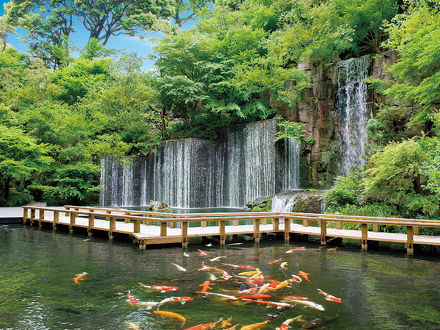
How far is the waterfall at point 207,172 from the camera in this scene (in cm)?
2098

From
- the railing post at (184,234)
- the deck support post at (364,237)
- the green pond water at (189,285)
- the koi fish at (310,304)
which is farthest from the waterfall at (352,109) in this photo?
the koi fish at (310,304)

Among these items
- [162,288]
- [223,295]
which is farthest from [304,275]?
[162,288]

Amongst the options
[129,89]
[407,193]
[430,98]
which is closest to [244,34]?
[129,89]

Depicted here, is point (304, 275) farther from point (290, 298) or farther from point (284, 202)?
point (284, 202)

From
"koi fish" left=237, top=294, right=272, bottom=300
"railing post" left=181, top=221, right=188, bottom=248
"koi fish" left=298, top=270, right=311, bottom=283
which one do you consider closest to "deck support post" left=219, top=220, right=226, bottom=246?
"railing post" left=181, top=221, right=188, bottom=248

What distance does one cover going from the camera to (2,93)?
76.6 feet

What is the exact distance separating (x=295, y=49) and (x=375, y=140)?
872 centimetres

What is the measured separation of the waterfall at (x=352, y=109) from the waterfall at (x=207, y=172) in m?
2.98

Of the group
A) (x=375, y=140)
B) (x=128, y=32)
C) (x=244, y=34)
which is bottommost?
(x=375, y=140)

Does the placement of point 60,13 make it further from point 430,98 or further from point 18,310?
point 18,310

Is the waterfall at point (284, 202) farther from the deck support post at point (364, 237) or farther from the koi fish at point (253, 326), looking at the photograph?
the koi fish at point (253, 326)

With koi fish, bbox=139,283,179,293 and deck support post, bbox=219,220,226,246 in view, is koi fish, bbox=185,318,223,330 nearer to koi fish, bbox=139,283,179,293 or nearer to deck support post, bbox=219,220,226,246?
koi fish, bbox=139,283,179,293

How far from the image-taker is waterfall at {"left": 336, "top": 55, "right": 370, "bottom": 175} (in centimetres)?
1848

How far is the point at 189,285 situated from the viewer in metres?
5.96
